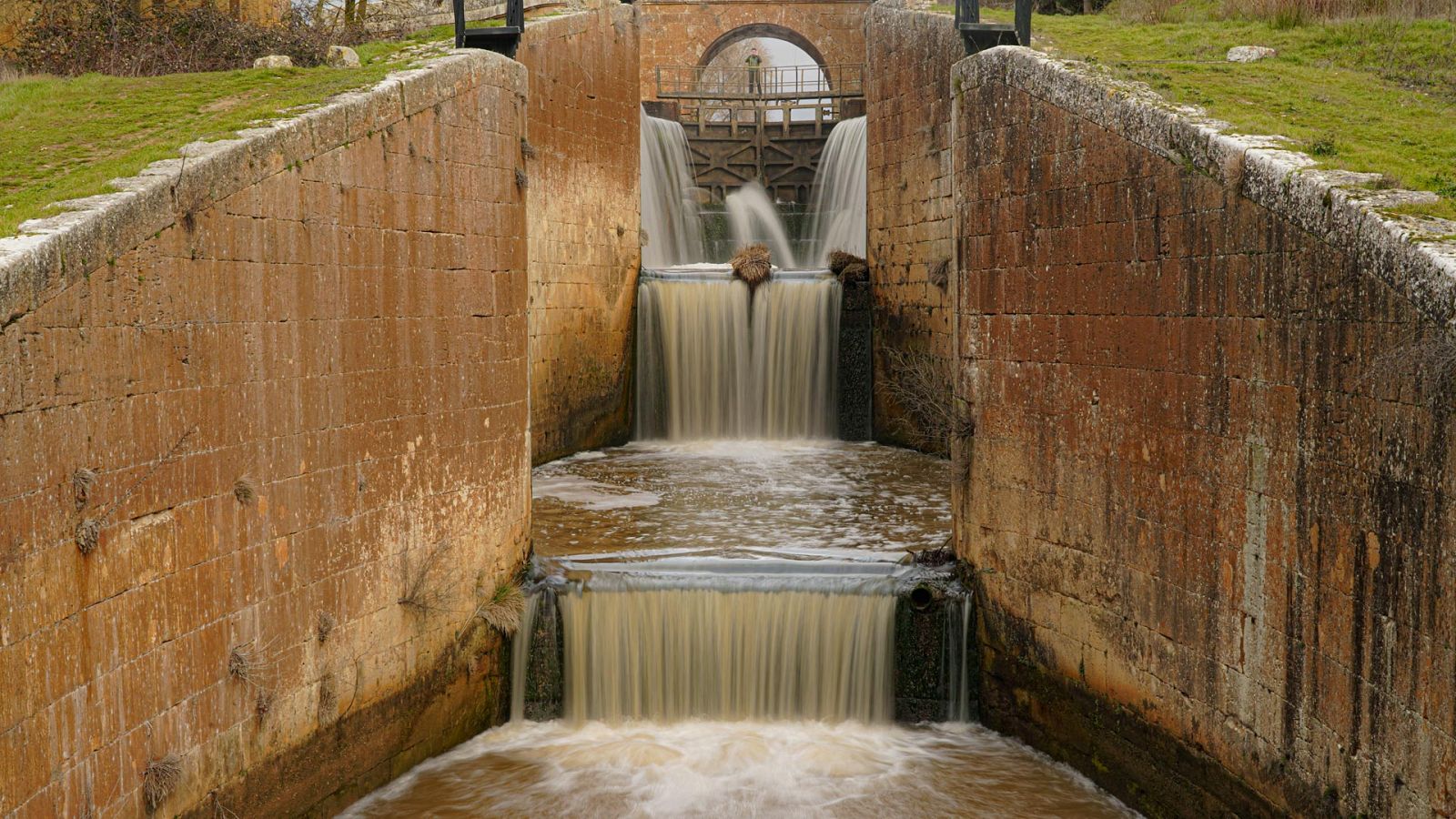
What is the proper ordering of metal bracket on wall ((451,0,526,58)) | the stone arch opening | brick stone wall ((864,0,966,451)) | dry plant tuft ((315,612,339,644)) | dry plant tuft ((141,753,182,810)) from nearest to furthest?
dry plant tuft ((141,753,182,810)), dry plant tuft ((315,612,339,644)), metal bracket on wall ((451,0,526,58)), brick stone wall ((864,0,966,451)), the stone arch opening

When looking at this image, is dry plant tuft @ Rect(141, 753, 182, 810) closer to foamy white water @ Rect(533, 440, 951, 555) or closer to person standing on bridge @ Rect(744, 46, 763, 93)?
foamy white water @ Rect(533, 440, 951, 555)

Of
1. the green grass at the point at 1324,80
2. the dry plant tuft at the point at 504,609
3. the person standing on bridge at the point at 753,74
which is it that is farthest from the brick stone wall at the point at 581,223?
the person standing on bridge at the point at 753,74

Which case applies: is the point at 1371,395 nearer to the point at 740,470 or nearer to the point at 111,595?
the point at 111,595

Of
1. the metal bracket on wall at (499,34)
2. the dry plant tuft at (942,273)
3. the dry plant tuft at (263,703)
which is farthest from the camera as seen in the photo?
the dry plant tuft at (942,273)

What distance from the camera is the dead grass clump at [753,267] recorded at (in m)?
15.6

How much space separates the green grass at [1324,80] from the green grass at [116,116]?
4896 millimetres

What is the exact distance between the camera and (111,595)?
206 inches

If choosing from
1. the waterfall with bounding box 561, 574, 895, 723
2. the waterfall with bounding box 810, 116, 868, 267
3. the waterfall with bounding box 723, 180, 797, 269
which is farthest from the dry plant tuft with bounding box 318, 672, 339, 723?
the waterfall with bounding box 723, 180, 797, 269

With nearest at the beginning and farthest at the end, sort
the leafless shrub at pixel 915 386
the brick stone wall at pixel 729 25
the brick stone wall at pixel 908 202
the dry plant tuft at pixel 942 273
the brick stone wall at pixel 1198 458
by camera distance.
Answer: the brick stone wall at pixel 1198 458, the leafless shrub at pixel 915 386, the dry plant tuft at pixel 942 273, the brick stone wall at pixel 908 202, the brick stone wall at pixel 729 25

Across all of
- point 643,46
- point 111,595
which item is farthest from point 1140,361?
point 643,46

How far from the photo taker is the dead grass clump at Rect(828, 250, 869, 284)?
15789 millimetres

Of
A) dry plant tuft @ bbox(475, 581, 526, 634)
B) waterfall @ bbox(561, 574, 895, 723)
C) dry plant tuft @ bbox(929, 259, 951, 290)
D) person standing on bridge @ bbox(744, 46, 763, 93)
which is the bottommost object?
waterfall @ bbox(561, 574, 895, 723)

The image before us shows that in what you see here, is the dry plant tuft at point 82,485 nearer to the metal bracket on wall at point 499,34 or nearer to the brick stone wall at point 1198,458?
the brick stone wall at point 1198,458

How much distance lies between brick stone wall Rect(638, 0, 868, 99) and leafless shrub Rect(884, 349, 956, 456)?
997cm
